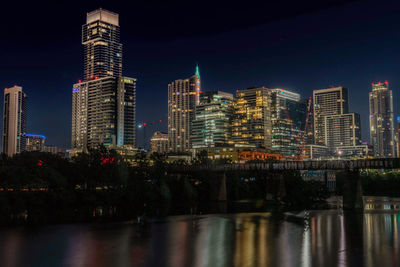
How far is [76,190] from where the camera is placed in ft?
366

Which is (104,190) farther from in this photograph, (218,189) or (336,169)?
(336,169)

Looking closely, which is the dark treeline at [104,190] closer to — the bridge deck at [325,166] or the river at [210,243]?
the bridge deck at [325,166]

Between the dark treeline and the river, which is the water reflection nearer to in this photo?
the river

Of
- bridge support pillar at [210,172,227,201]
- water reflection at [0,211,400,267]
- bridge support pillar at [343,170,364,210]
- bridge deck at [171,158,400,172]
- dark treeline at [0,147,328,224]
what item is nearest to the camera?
water reflection at [0,211,400,267]

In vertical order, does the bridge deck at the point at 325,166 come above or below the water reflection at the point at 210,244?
above

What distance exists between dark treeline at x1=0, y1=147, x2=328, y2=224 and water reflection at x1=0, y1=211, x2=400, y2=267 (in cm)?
1887

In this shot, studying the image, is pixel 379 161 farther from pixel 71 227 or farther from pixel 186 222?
pixel 71 227

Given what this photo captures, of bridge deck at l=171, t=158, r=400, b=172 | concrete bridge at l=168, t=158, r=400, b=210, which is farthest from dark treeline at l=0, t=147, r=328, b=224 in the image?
bridge deck at l=171, t=158, r=400, b=172

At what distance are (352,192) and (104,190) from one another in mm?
65234

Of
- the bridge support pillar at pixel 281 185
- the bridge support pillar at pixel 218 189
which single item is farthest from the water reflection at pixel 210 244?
the bridge support pillar at pixel 281 185

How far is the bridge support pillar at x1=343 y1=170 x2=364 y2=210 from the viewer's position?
9606cm

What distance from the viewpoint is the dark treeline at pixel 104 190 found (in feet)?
302

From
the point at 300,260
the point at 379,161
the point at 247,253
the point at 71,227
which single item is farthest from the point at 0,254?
the point at 379,161

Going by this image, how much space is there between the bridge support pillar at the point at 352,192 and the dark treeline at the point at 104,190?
1430 cm
